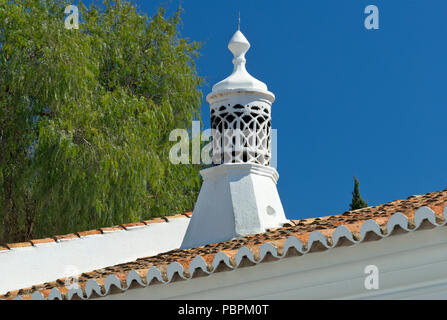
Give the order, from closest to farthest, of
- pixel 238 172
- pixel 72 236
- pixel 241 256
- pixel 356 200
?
pixel 241 256 → pixel 238 172 → pixel 72 236 → pixel 356 200

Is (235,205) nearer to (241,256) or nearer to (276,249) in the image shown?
(241,256)

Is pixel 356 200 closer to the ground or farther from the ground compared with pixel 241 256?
farther from the ground

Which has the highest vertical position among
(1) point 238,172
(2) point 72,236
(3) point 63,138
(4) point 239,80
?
(3) point 63,138

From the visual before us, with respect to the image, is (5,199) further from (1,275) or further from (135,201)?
(1,275)

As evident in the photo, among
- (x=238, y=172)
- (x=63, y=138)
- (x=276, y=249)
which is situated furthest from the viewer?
(x=63, y=138)

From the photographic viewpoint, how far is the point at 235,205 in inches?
372

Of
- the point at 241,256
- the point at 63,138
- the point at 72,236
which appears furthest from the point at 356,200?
the point at 241,256

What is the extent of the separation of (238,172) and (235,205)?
1.63ft

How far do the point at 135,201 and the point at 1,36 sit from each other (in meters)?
4.50

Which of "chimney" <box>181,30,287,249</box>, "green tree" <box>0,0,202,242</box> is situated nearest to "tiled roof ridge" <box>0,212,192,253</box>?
"chimney" <box>181,30,287,249</box>

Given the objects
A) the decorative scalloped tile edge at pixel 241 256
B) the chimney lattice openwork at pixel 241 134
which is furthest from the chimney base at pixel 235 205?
the decorative scalloped tile edge at pixel 241 256

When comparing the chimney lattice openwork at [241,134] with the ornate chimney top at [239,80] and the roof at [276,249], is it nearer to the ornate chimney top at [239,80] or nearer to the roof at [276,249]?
the ornate chimney top at [239,80]

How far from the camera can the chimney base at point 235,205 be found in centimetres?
935

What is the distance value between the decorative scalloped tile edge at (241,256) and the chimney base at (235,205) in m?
2.45
